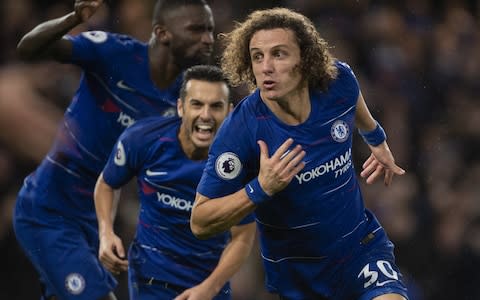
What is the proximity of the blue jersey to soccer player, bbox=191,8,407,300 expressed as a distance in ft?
3.54

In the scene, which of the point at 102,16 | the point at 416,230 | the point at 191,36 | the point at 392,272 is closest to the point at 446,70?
the point at 416,230

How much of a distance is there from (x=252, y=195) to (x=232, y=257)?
1000mm

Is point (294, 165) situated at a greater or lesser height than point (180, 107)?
greater

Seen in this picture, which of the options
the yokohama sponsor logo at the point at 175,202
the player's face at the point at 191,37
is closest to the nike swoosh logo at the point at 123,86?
the player's face at the point at 191,37

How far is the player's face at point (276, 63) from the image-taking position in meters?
4.57

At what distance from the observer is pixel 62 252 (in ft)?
19.9

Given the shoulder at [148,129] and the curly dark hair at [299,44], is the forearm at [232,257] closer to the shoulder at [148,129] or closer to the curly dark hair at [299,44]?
the shoulder at [148,129]

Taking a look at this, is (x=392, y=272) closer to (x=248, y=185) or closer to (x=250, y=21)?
(x=248, y=185)

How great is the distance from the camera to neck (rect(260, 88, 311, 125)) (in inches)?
184

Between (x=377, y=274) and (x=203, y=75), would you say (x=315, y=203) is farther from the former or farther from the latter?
(x=203, y=75)

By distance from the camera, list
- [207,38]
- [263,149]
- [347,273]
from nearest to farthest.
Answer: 1. [263,149]
2. [347,273]
3. [207,38]

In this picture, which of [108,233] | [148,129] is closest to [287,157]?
[148,129]

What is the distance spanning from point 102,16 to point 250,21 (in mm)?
4746

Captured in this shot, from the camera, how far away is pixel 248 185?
441 cm
